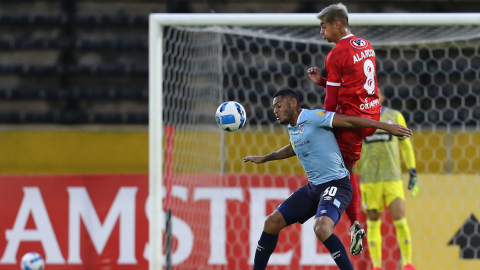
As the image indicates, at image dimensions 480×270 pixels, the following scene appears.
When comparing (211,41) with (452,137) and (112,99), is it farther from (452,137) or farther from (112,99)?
(452,137)

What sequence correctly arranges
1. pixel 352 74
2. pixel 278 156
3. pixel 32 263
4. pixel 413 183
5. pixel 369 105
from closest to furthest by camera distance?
pixel 352 74
pixel 369 105
pixel 278 156
pixel 32 263
pixel 413 183

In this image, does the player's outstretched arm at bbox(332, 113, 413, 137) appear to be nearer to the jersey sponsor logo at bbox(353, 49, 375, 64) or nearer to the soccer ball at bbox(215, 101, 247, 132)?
the jersey sponsor logo at bbox(353, 49, 375, 64)

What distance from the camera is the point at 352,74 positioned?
13.0 ft

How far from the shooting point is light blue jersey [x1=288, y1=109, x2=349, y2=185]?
4.07m

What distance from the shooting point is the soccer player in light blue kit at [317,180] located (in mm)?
3953

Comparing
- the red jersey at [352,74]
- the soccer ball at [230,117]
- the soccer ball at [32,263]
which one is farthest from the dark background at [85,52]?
the red jersey at [352,74]

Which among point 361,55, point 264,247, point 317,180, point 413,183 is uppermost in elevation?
point 361,55

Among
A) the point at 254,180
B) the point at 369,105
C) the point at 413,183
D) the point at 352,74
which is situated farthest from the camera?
the point at 254,180

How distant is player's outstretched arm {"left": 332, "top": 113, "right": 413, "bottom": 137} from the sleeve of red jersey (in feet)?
0.45

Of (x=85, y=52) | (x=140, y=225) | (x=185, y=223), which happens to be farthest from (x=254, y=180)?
(x=85, y=52)

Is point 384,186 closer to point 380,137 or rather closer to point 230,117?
point 380,137

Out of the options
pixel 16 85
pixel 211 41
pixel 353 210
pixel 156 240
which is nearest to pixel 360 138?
pixel 353 210

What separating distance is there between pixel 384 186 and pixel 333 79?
7.40 ft

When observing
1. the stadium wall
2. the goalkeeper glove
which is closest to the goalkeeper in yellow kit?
the goalkeeper glove
